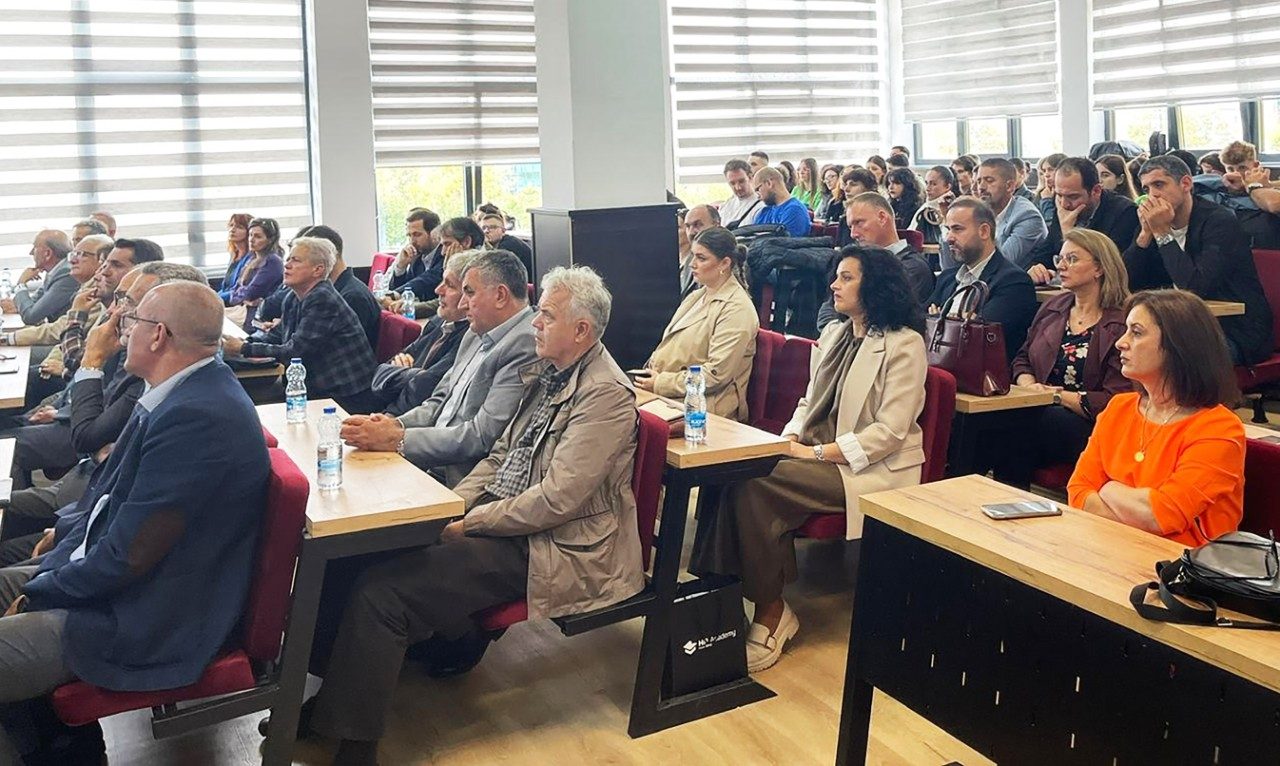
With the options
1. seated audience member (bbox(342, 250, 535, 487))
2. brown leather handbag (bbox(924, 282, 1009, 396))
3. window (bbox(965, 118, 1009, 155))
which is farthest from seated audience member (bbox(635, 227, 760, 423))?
window (bbox(965, 118, 1009, 155))

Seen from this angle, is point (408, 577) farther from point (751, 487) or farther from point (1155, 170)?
point (1155, 170)

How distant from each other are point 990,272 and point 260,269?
489 centimetres

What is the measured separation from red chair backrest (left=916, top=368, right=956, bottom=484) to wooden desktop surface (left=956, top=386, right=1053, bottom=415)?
108 mm

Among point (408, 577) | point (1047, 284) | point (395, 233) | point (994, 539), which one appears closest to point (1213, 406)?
point (994, 539)

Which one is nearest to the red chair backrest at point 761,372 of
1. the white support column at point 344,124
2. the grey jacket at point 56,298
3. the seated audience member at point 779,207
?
the seated audience member at point 779,207

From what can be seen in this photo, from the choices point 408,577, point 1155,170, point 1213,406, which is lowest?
point 408,577

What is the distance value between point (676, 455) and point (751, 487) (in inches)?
17.0

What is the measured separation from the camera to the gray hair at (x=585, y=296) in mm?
3396

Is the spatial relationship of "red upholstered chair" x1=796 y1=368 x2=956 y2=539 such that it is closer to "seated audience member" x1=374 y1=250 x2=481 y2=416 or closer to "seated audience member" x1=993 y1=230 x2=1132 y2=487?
"seated audience member" x1=993 y1=230 x2=1132 y2=487

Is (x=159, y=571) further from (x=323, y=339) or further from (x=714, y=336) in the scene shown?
(x=323, y=339)

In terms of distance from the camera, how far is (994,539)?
2.40 meters

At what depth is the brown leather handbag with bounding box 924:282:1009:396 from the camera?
4059 millimetres

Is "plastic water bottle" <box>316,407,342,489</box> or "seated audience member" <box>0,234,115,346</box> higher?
"seated audience member" <box>0,234,115,346</box>

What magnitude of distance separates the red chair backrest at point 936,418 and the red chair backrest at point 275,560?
206 centimetres
